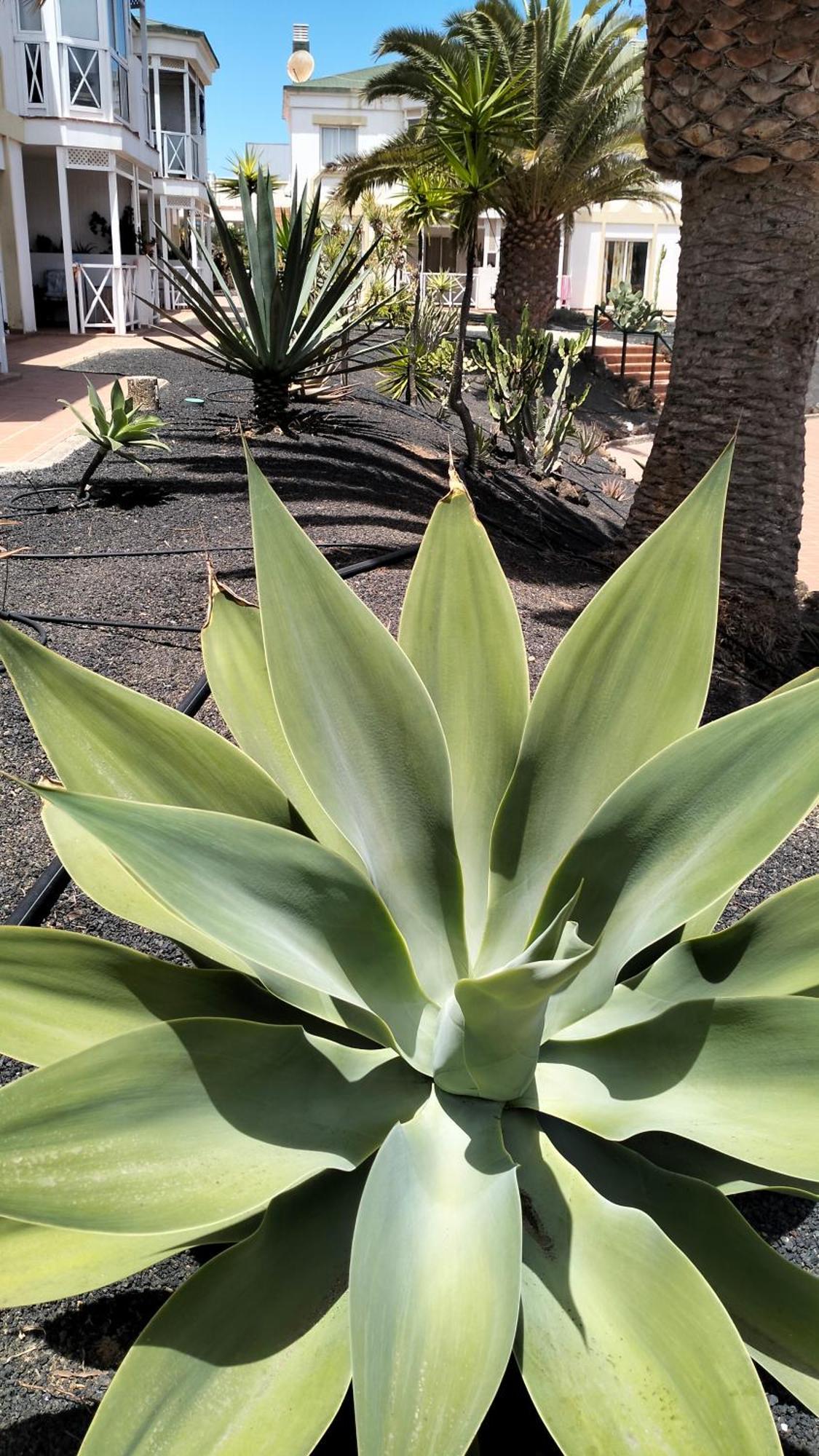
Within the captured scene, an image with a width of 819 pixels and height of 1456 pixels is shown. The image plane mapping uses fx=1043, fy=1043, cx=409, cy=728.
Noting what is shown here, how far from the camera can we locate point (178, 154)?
26484 mm

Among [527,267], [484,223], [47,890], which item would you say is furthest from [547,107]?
[484,223]

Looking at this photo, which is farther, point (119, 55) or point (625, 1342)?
point (119, 55)

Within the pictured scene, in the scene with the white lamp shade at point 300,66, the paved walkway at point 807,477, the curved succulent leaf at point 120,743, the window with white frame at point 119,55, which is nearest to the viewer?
the curved succulent leaf at point 120,743

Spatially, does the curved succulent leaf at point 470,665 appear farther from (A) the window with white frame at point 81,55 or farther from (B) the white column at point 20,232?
(A) the window with white frame at point 81,55

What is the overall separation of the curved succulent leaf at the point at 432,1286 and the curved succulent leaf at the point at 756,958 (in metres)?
0.29

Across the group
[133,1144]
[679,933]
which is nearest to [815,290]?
[679,933]

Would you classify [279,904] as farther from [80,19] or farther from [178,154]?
[178,154]

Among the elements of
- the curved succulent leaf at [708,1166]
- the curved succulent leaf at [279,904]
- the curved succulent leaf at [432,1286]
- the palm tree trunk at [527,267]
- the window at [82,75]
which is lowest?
the curved succulent leaf at [708,1166]

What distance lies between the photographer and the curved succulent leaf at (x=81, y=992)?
1185 millimetres

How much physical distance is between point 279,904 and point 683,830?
1.59ft

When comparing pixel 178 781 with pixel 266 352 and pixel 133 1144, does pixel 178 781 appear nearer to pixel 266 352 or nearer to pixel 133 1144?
pixel 133 1144

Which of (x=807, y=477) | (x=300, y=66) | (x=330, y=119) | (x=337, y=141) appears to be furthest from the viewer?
(x=300, y=66)

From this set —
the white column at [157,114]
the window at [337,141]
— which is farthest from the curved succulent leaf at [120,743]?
the window at [337,141]

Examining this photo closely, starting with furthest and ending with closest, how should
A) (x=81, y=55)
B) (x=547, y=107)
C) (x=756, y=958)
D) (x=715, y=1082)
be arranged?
1. (x=81, y=55)
2. (x=547, y=107)
3. (x=756, y=958)
4. (x=715, y=1082)
